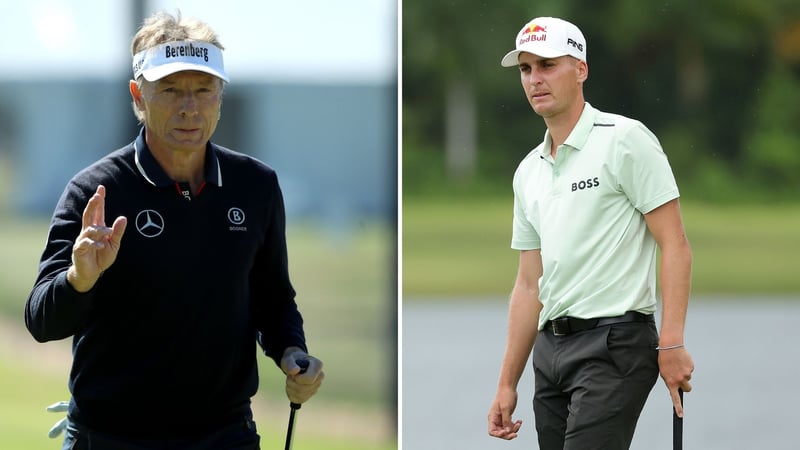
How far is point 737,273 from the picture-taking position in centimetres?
2342

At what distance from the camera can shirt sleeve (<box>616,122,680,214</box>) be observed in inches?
147

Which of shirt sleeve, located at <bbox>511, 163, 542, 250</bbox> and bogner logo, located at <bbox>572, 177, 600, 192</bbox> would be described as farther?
shirt sleeve, located at <bbox>511, 163, 542, 250</bbox>

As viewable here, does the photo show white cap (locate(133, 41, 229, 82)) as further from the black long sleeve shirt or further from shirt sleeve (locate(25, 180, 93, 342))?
shirt sleeve (locate(25, 180, 93, 342))

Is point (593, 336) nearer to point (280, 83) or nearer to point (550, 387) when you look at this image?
point (550, 387)

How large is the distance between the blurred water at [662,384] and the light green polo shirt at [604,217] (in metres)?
4.18

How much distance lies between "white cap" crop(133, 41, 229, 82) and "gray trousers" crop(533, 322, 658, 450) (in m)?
1.34

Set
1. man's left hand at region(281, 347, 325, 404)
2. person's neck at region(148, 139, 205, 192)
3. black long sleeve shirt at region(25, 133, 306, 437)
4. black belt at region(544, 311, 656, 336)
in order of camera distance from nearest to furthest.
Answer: black long sleeve shirt at region(25, 133, 306, 437)
person's neck at region(148, 139, 205, 192)
man's left hand at region(281, 347, 325, 404)
black belt at region(544, 311, 656, 336)

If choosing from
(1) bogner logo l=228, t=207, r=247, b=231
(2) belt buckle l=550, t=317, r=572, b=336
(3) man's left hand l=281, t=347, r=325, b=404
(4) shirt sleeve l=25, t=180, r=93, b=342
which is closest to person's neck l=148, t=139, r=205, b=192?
(1) bogner logo l=228, t=207, r=247, b=231

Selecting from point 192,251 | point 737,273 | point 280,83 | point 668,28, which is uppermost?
point 668,28

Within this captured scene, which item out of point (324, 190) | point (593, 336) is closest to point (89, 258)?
point (593, 336)

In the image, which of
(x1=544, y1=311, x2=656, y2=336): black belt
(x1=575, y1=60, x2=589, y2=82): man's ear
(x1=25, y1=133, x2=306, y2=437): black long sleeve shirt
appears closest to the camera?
(x1=25, y1=133, x2=306, y2=437): black long sleeve shirt

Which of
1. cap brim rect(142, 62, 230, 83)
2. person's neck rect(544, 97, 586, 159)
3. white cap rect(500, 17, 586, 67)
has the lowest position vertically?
person's neck rect(544, 97, 586, 159)

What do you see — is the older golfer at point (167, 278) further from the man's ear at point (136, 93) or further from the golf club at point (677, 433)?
the golf club at point (677, 433)

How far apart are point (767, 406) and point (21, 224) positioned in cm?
620
